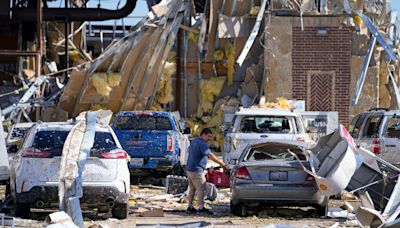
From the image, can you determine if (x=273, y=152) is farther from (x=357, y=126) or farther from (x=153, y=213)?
(x=357, y=126)

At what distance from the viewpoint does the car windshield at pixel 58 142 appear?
16.1 meters

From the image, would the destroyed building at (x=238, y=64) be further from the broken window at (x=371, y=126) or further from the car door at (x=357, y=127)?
the broken window at (x=371, y=126)

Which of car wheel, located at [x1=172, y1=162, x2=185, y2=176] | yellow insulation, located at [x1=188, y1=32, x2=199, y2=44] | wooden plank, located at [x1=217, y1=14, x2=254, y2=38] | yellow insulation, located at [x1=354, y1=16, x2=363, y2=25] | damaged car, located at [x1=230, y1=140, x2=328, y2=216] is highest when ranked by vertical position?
yellow insulation, located at [x1=354, y1=16, x2=363, y2=25]

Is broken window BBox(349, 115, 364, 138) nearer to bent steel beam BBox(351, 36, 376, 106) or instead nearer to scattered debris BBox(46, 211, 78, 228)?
bent steel beam BBox(351, 36, 376, 106)

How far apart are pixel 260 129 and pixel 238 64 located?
33.3 ft

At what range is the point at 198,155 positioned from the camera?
1800cm

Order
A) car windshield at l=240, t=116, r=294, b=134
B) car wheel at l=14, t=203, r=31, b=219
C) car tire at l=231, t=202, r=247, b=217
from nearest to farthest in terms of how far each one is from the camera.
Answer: car wheel at l=14, t=203, r=31, b=219
car tire at l=231, t=202, r=247, b=217
car windshield at l=240, t=116, r=294, b=134

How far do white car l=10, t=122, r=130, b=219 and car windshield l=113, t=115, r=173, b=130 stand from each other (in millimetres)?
8299

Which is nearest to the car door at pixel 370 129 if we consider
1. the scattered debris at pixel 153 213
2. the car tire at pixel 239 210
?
the car tire at pixel 239 210

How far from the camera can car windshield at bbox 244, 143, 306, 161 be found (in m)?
17.6

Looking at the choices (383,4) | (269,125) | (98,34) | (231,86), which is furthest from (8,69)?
(269,125)

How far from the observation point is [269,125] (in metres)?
23.0

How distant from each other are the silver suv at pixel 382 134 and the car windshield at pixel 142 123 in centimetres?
470

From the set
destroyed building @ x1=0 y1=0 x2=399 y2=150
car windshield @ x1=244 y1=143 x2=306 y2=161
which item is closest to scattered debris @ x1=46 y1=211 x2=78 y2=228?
car windshield @ x1=244 y1=143 x2=306 y2=161
